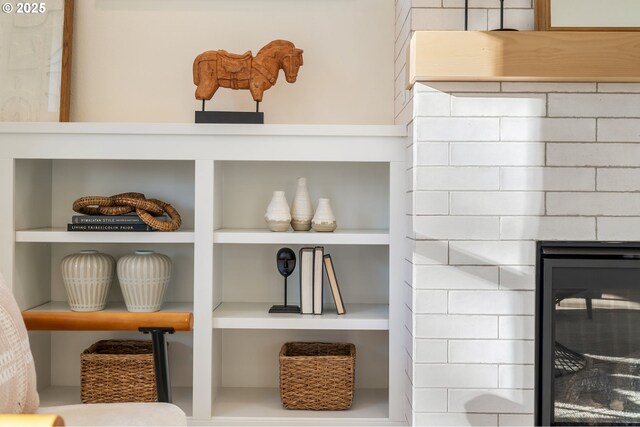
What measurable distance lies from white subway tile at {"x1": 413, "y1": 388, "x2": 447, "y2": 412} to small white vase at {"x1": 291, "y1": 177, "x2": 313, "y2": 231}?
76cm

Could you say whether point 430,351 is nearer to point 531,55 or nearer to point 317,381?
point 317,381

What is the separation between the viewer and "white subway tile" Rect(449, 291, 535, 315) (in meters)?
2.13

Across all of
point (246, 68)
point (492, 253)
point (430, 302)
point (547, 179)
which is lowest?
point (430, 302)

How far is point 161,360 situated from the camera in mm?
1866

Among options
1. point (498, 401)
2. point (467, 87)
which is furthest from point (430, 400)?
point (467, 87)

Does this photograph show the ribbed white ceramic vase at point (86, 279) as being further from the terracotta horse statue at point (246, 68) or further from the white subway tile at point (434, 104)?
the white subway tile at point (434, 104)

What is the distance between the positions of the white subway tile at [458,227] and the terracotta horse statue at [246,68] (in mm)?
781

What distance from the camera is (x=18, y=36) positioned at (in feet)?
8.68

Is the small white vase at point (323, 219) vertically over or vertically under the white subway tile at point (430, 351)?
over

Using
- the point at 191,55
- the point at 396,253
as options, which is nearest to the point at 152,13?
the point at 191,55

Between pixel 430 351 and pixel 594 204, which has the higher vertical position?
pixel 594 204

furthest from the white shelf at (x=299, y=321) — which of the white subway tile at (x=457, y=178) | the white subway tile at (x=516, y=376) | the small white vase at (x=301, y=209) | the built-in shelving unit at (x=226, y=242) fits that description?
the white subway tile at (x=457, y=178)

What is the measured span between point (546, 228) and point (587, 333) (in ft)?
1.26

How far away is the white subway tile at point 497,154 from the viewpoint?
2.12 meters
